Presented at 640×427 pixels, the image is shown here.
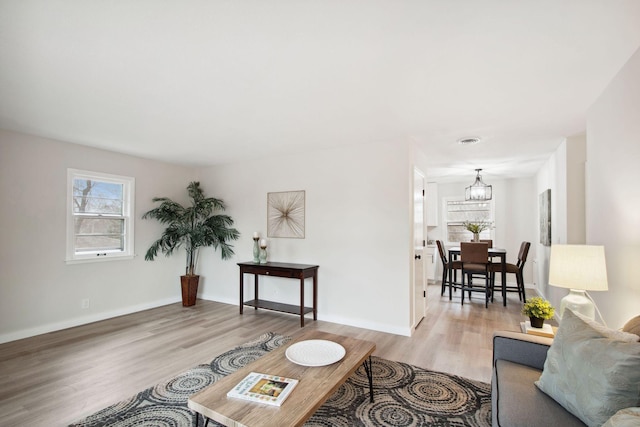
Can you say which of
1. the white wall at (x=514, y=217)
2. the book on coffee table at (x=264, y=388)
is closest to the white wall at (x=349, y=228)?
the book on coffee table at (x=264, y=388)

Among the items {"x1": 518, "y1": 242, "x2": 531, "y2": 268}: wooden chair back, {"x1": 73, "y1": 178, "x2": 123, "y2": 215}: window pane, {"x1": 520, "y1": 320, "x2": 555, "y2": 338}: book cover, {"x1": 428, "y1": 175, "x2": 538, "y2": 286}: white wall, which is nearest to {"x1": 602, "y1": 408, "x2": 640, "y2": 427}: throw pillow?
{"x1": 520, "y1": 320, "x2": 555, "y2": 338}: book cover

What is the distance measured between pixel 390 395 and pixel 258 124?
107 inches

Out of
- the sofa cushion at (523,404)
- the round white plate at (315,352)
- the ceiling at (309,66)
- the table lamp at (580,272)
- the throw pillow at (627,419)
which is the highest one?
the ceiling at (309,66)

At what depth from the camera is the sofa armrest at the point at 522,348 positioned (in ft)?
5.67

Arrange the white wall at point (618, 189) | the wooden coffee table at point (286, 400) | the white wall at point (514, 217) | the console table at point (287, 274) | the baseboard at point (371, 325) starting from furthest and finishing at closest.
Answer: the white wall at point (514, 217), the console table at point (287, 274), the baseboard at point (371, 325), the white wall at point (618, 189), the wooden coffee table at point (286, 400)

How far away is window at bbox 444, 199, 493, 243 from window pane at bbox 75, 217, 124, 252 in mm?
6429

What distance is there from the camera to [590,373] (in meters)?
1.24

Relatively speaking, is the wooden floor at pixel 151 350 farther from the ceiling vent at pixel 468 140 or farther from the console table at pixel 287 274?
the ceiling vent at pixel 468 140

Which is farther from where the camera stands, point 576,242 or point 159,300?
point 159,300

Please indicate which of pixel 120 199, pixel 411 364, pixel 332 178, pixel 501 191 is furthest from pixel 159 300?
pixel 501 191

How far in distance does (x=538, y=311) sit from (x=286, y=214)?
3.20 meters

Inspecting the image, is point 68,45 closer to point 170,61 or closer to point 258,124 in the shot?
point 170,61

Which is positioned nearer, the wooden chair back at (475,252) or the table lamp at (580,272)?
the table lamp at (580,272)

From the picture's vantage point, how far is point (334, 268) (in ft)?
13.6
